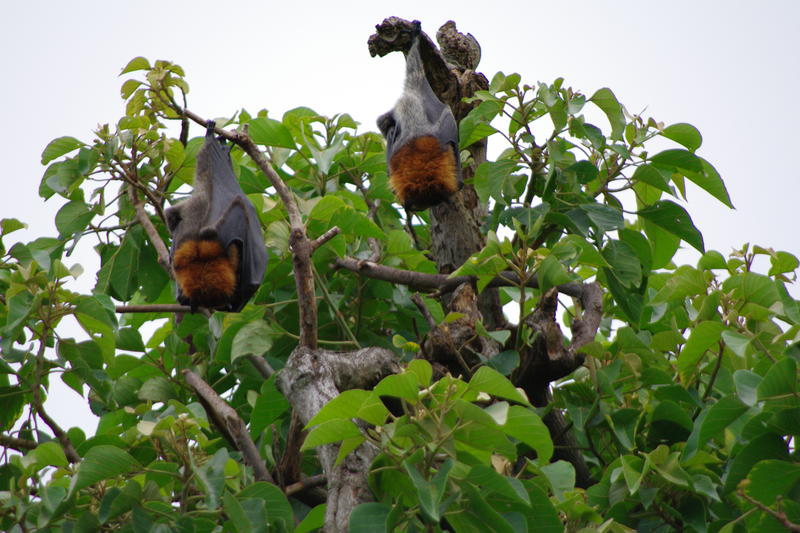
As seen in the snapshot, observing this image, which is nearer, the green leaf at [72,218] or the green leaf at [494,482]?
the green leaf at [494,482]

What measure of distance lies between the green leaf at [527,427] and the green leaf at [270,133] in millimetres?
3567

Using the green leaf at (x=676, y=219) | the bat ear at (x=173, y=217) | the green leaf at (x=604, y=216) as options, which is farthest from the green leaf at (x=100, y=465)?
the green leaf at (x=676, y=219)

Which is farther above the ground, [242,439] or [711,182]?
[711,182]

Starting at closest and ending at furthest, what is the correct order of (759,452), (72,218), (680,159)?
(759,452) → (680,159) → (72,218)

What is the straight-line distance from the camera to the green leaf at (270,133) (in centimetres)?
641

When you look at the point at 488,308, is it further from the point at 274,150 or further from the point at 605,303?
the point at 274,150

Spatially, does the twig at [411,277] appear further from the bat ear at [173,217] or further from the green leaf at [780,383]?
the green leaf at [780,383]

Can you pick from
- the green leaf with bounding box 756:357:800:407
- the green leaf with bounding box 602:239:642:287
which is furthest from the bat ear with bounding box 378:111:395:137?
the green leaf with bounding box 756:357:800:407

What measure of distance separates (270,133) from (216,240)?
87 cm

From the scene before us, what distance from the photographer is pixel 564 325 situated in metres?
7.74

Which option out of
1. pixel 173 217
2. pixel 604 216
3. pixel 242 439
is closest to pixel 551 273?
pixel 604 216

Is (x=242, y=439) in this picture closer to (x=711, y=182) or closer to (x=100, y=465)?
(x=100, y=465)

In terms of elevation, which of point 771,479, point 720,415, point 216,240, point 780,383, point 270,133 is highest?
point 270,133

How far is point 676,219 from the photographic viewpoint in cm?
577
